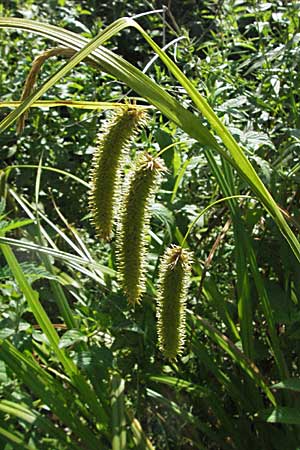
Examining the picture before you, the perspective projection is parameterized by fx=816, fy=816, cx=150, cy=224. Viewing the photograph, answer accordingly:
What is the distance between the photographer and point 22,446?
2.04 metres

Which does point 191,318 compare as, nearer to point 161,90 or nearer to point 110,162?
point 110,162

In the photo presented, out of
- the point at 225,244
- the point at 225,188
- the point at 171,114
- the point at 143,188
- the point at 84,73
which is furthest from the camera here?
the point at 84,73

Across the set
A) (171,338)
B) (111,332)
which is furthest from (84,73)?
(171,338)

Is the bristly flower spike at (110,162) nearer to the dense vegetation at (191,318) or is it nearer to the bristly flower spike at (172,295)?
the bristly flower spike at (172,295)

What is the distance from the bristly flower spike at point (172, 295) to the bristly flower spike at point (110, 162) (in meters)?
0.14

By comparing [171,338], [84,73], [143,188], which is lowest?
[171,338]

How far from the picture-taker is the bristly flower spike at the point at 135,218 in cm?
138

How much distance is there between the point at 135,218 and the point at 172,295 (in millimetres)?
188

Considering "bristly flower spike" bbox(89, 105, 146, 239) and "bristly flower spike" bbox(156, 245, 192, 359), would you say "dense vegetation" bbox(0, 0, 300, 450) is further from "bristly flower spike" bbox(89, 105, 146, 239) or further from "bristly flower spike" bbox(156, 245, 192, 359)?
"bristly flower spike" bbox(89, 105, 146, 239)

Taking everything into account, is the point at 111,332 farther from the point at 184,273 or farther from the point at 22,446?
the point at 184,273

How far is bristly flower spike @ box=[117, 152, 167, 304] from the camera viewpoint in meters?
1.38

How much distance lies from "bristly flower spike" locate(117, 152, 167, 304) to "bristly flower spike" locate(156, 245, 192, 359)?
5 centimetres

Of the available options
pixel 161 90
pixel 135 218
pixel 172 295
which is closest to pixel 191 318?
pixel 172 295

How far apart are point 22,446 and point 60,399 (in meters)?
0.17
